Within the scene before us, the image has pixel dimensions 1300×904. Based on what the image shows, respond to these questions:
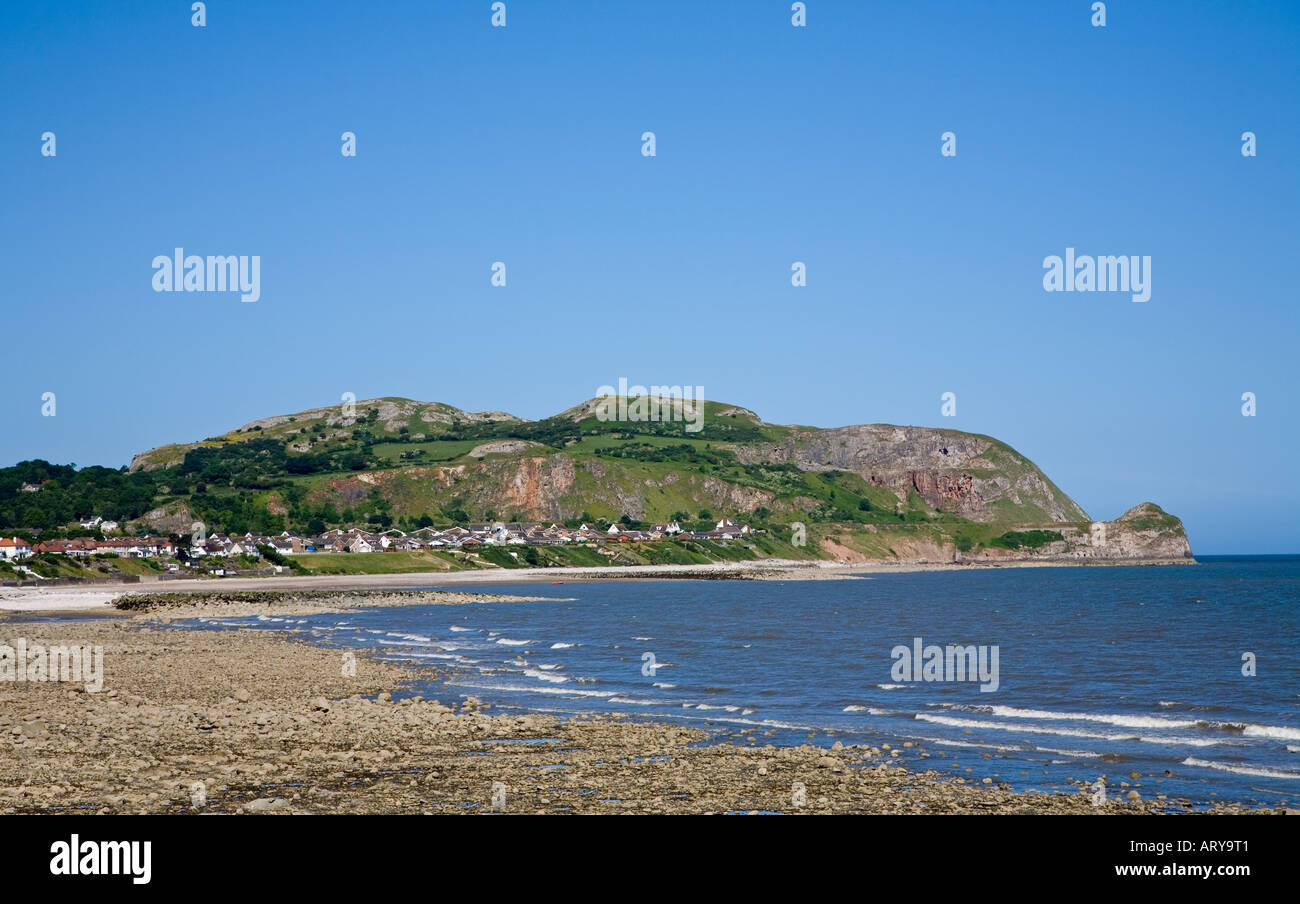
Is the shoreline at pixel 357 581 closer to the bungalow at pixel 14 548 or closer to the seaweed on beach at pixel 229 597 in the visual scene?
the seaweed on beach at pixel 229 597

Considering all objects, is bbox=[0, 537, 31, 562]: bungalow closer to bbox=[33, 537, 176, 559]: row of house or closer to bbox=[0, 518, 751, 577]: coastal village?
bbox=[0, 518, 751, 577]: coastal village

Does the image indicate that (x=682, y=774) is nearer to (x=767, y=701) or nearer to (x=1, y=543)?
(x=767, y=701)

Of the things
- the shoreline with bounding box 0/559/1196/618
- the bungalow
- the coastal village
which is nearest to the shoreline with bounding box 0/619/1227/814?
the shoreline with bounding box 0/559/1196/618

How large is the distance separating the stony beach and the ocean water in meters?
2.08

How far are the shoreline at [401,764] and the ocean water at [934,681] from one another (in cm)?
225

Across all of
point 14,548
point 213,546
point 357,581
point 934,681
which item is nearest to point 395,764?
point 934,681

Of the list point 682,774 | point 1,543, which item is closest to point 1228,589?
point 682,774

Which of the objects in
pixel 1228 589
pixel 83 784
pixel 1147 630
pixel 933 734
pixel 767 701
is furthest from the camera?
pixel 1228 589

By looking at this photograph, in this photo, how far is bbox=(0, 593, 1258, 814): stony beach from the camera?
18000 mm
